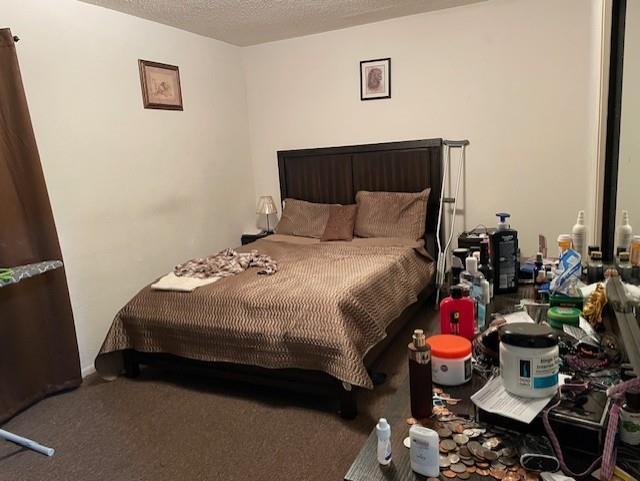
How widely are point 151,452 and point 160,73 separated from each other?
2.63m

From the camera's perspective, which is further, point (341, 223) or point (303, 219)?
point (303, 219)

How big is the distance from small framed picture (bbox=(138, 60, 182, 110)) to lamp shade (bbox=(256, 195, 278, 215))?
1.09 m

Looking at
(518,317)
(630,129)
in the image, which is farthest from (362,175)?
(518,317)

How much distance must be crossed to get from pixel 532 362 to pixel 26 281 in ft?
8.31

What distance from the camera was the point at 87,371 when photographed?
2.92 metres

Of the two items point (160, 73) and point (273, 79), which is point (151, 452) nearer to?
point (160, 73)

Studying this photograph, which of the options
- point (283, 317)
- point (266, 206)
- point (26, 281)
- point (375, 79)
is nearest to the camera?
point (283, 317)

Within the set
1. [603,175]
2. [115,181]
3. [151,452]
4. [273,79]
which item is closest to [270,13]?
[273,79]

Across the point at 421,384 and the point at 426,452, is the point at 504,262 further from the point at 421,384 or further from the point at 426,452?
the point at 426,452

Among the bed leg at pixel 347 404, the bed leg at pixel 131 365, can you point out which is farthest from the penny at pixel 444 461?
the bed leg at pixel 131 365

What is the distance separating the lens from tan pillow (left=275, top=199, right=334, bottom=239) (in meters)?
3.87

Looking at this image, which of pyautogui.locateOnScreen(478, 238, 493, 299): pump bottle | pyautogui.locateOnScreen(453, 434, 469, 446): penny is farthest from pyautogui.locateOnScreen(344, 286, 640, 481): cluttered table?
pyautogui.locateOnScreen(478, 238, 493, 299): pump bottle

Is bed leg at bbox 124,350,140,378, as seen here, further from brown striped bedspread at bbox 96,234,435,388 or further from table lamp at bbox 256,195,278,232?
table lamp at bbox 256,195,278,232

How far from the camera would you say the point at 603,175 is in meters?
2.05
